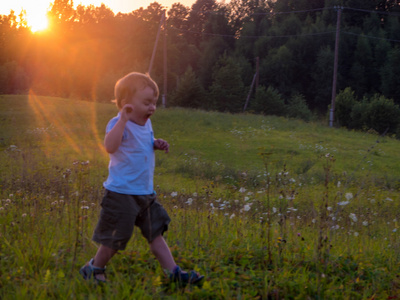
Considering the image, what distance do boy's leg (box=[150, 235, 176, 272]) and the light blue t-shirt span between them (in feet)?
1.19

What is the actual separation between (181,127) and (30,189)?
1758 cm

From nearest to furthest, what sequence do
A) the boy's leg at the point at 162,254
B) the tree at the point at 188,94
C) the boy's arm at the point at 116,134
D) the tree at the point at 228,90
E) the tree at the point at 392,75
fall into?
the boy's arm at the point at 116,134
the boy's leg at the point at 162,254
the tree at the point at 188,94
the tree at the point at 228,90
the tree at the point at 392,75

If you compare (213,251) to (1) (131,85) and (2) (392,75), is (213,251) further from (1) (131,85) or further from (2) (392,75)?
(2) (392,75)

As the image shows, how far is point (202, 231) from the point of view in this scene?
4453 millimetres

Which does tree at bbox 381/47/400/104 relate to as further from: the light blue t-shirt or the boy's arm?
the boy's arm

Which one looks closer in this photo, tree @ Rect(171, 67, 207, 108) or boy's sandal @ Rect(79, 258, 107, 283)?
boy's sandal @ Rect(79, 258, 107, 283)

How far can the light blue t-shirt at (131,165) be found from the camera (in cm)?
306

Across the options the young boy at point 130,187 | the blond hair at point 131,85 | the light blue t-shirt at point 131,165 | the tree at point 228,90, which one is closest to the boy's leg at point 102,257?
the young boy at point 130,187

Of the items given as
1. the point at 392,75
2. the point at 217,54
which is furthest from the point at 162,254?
the point at 217,54

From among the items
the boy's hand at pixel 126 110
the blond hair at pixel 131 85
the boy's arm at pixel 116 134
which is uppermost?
the blond hair at pixel 131 85

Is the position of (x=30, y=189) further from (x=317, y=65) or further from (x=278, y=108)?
(x=317, y=65)

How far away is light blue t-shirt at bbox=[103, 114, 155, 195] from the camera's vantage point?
3059 millimetres

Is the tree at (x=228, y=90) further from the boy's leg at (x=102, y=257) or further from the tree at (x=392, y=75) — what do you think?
the boy's leg at (x=102, y=257)

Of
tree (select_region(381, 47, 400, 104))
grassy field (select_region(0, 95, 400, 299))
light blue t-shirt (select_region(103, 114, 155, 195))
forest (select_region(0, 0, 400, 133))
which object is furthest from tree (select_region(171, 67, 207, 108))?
light blue t-shirt (select_region(103, 114, 155, 195))
